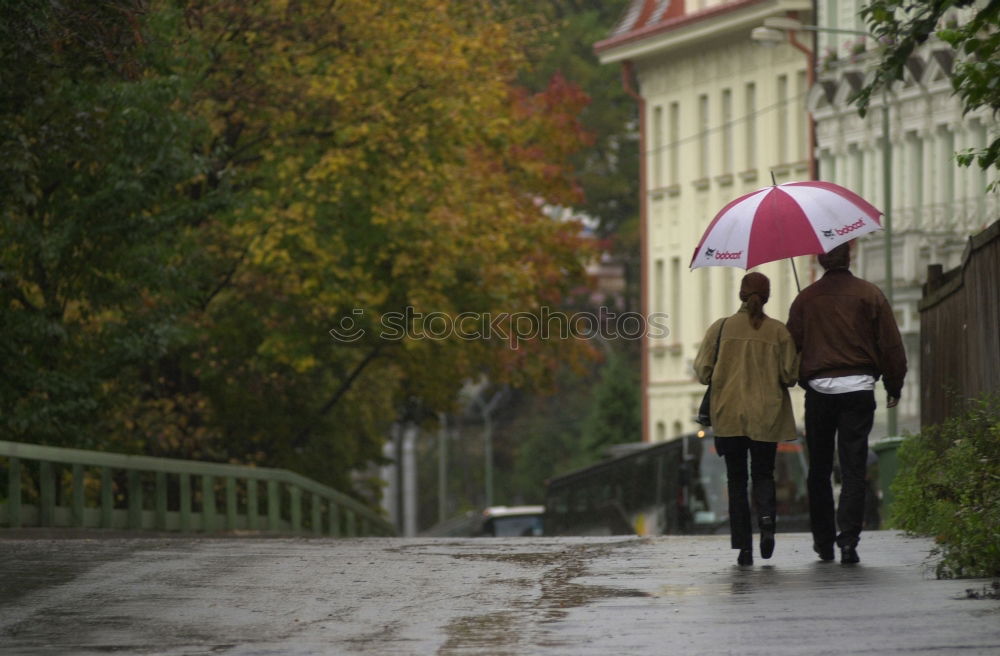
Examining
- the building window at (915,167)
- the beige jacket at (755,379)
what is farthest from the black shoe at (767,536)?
the building window at (915,167)

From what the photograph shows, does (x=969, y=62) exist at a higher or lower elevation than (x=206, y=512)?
higher

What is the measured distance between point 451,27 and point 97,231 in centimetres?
1165

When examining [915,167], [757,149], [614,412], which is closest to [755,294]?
[915,167]

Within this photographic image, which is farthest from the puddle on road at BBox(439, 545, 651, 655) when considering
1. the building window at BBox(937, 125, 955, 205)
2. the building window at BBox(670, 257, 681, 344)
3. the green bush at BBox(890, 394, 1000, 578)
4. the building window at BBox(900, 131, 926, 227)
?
the building window at BBox(670, 257, 681, 344)

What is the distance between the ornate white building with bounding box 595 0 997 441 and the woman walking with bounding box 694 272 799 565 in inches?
1437

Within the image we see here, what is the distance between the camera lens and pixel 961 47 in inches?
629

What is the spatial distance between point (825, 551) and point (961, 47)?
3300mm

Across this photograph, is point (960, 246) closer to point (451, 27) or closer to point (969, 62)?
point (451, 27)

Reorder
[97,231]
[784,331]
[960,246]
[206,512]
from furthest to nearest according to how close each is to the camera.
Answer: [960,246], [206,512], [97,231], [784,331]

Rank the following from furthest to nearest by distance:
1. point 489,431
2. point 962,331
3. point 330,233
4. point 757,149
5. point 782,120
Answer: point 489,431 → point 757,149 → point 782,120 → point 330,233 → point 962,331

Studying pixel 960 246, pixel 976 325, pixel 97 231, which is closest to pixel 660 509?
pixel 960 246

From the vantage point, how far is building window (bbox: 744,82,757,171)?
63.9 metres

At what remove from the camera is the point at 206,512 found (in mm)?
30047

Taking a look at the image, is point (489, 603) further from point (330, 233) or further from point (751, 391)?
point (330, 233)
